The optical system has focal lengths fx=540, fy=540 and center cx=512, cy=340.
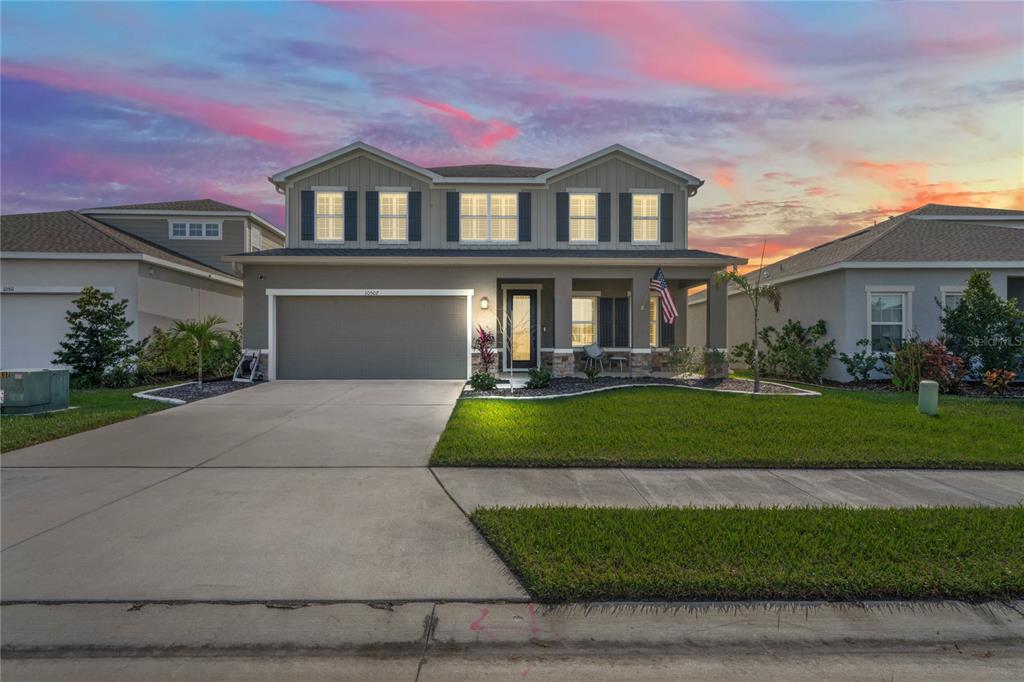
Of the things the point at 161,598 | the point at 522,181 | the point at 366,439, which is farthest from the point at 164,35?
the point at 161,598

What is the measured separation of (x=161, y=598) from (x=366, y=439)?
181 inches

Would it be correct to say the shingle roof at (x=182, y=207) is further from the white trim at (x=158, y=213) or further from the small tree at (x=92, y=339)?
the small tree at (x=92, y=339)

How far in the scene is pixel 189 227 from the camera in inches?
849

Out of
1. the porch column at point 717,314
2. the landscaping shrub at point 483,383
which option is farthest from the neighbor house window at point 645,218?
the landscaping shrub at point 483,383

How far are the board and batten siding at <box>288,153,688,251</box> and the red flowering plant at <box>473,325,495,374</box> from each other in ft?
9.08

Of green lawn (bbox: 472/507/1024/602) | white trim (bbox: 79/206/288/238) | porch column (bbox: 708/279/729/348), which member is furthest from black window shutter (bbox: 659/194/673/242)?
white trim (bbox: 79/206/288/238)

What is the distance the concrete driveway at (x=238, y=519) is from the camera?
12.1ft

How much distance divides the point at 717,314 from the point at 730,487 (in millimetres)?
10001

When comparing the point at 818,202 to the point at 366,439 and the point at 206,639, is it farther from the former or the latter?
the point at 206,639

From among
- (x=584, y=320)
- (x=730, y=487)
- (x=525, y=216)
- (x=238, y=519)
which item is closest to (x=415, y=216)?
(x=525, y=216)

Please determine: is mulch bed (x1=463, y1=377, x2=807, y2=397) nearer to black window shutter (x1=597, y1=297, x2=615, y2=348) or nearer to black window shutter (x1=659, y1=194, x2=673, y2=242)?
black window shutter (x1=597, y1=297, x2=615, y2=348)

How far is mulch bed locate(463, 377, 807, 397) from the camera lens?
1254 cm

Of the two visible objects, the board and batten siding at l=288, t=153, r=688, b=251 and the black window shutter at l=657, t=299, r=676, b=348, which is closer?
the board and batten siding at l=288, t=153, r=688, b=251

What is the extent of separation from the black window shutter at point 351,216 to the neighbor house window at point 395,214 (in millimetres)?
747
